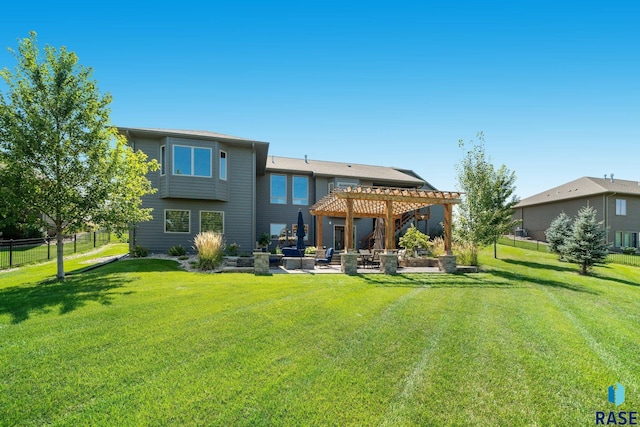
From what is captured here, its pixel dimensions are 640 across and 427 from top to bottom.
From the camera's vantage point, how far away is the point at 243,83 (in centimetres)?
1333

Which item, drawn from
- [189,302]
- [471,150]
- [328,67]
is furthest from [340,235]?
[189,302]

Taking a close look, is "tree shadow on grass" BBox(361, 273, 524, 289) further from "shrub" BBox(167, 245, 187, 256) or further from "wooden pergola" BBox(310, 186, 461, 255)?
"shrub" BBox(167, 245, 187, 256)

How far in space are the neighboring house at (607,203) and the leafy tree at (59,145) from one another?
104 feet

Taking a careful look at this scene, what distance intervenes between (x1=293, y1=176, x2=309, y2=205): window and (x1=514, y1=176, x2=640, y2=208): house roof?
2337 cm

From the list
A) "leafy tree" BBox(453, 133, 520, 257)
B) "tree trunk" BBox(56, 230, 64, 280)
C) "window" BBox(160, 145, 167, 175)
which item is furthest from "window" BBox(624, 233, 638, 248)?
"tree trunk" BBox(56, 230, 64, 280)

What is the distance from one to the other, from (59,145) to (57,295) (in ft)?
14.5

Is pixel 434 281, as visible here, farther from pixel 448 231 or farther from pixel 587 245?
pixel 587 245

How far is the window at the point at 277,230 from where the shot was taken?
68.3 feet

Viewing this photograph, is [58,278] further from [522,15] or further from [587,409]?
[522,15]

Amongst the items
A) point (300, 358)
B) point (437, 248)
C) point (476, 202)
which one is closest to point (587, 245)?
point (476, 202)

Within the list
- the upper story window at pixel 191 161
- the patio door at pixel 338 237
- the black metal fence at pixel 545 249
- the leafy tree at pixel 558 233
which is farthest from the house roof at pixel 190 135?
the black metal fence at pixel 545 249

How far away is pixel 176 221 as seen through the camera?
16.1 m

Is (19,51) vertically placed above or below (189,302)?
above

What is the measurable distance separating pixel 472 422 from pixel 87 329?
5.46 m
